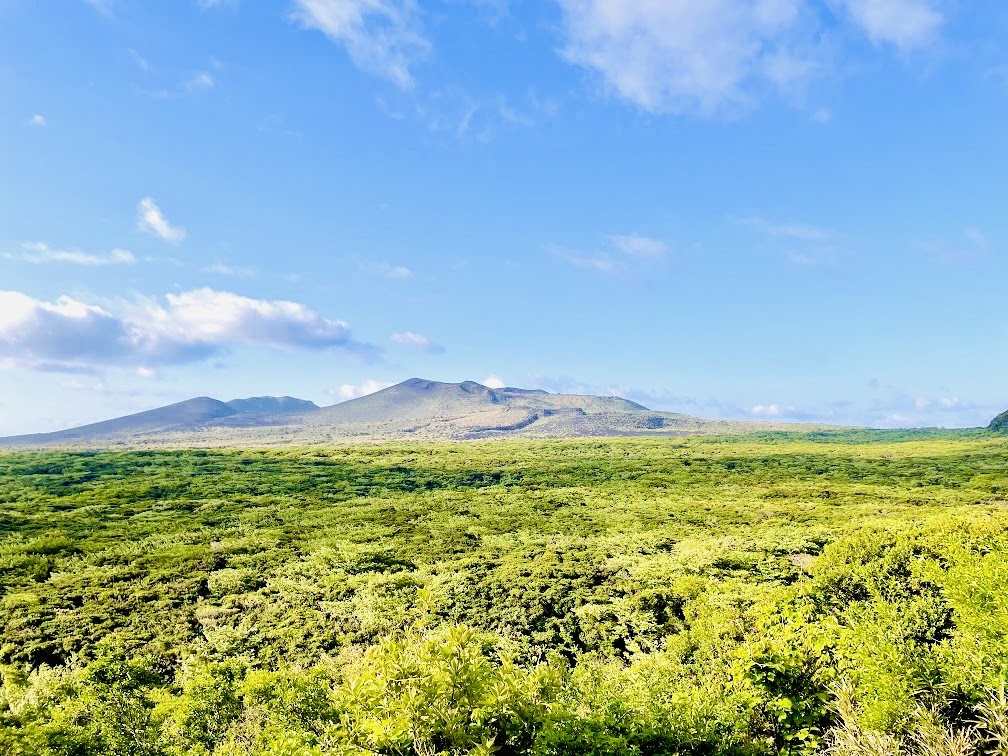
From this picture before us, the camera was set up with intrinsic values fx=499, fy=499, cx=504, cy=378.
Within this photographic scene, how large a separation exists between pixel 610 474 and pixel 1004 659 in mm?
58698

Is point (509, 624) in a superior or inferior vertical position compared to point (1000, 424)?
inferior

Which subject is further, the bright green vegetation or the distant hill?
the distant hill

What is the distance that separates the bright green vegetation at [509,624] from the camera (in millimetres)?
11070

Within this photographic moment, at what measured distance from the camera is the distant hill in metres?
146

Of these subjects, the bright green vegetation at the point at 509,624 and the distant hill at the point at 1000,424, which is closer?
the bright green vegetation at the point at 509,624

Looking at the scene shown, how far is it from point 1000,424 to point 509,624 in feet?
651

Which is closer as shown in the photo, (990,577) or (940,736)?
(940,736)

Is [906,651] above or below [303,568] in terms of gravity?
above

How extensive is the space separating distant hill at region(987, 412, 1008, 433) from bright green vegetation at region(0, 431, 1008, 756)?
13831 cm

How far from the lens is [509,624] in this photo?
21.6 metres

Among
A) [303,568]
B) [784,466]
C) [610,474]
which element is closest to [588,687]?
[303,568]

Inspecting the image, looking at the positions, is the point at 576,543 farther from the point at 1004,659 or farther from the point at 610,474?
the point at 610,474

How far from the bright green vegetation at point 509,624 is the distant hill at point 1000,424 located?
138 metres

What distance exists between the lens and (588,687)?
48.3 ft
